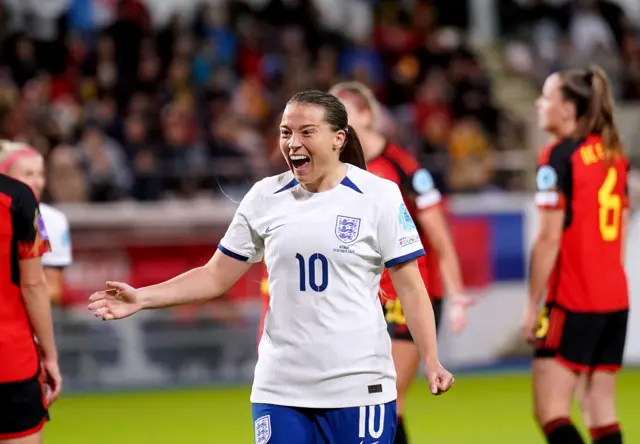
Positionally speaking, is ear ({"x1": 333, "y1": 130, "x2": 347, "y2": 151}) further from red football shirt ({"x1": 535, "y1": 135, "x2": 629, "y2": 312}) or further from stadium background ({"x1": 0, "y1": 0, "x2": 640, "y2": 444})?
stadium background ({"x1": 0, "y1": 0, "x2": 640, "y2": 444})

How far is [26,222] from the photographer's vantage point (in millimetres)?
5062

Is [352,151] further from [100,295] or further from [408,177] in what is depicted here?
[408,177]

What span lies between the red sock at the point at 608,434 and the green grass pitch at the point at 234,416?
8.71 ft

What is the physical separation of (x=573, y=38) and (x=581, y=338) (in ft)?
44.8

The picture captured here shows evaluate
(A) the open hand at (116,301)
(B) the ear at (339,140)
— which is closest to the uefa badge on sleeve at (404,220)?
(B) the ear at (339,140)

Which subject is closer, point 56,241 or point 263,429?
point 263,429

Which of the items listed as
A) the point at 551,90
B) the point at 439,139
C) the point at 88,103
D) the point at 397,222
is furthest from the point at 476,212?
the point at 397,222

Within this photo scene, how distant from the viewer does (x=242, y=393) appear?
1200cm

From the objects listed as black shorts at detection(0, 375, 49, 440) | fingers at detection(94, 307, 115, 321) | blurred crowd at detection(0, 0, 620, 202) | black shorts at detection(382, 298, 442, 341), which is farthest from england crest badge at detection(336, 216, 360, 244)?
blurred crowd at detection(0, 0, 620, 202)

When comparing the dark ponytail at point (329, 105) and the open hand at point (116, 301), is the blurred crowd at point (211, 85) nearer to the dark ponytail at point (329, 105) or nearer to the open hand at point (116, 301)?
the dark ponytail at point (329, 105)

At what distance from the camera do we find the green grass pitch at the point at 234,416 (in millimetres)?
9445

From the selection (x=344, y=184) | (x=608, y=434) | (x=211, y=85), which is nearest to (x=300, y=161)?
(x=344, y=184)

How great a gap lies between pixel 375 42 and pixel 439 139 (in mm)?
2522

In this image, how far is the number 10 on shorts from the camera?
443 cm
